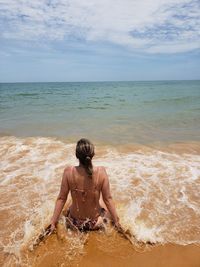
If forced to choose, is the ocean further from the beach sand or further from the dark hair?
the dark hair

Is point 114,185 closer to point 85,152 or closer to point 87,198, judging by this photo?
point 87,198

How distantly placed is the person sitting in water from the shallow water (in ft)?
0.69

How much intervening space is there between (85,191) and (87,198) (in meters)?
0.11

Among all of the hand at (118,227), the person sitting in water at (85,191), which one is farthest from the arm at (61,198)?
the hand at (118,227)

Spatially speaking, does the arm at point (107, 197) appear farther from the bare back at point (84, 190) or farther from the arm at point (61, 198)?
the arm at point (61, 198)

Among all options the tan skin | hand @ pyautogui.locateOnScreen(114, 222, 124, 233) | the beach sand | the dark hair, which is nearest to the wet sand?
the beach sand

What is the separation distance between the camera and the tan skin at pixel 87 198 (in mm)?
2900

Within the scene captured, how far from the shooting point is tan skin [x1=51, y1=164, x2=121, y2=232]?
2900 millimetres

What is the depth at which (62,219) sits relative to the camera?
3.34 m

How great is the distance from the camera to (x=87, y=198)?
3002mm

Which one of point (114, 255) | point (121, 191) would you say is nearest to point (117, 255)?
point (114, 255)

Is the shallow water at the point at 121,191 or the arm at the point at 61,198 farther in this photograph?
the shallow water at the point at 121,191

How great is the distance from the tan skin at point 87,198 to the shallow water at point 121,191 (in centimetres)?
28

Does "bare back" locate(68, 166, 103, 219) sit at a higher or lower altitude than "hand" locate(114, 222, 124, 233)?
higher
